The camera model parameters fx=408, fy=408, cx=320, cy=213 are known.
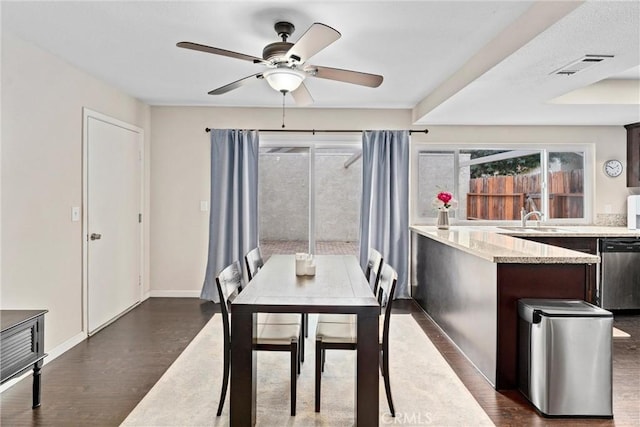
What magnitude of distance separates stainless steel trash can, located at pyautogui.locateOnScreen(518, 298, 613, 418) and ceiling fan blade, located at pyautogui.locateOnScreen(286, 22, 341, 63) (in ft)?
6.27

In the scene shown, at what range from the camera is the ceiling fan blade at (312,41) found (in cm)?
191

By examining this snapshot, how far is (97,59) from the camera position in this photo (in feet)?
10.6


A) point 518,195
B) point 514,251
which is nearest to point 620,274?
point 518,195

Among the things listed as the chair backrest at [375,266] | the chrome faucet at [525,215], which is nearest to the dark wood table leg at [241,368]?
the chair backrest at [375,266]

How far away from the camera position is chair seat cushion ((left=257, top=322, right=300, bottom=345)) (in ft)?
7.37

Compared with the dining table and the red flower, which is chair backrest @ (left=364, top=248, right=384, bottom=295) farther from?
the red flower

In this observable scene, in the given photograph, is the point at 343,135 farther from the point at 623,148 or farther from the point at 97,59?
the point at 623,148

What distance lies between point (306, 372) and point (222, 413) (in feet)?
2.31

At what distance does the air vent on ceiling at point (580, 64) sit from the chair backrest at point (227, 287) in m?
2.53

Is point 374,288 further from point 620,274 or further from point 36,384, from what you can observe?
→ point 620,274

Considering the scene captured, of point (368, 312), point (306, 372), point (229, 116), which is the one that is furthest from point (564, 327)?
point (229, 116)

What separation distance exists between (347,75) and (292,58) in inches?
16.1

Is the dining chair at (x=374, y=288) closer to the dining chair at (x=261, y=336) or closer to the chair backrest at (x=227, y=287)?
the dining chair at (x=261, y=336)

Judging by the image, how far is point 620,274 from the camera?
4191mm
